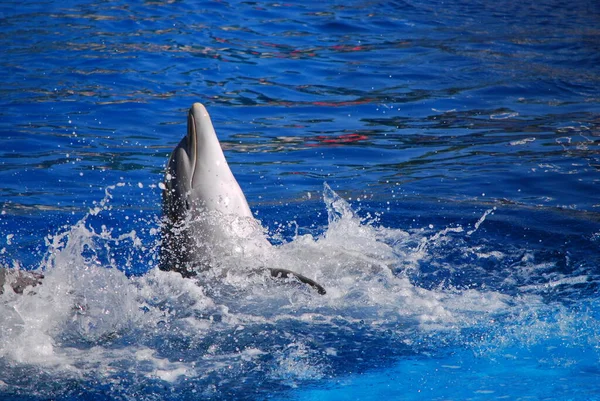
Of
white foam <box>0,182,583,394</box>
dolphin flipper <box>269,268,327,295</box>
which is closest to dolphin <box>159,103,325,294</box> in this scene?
white foam <box>0,182,583,394</box>

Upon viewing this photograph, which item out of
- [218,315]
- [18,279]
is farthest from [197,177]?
[18,279]

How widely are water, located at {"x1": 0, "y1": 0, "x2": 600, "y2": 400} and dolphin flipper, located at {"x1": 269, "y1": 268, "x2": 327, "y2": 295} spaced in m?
0.09

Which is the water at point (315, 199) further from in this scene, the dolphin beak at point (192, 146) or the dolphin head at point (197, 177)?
the dolphin beak at point (192, 146)

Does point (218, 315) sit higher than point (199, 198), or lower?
lower

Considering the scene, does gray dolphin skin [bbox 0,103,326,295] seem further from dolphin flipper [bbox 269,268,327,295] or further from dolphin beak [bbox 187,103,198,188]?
dolphin flipper [bbox 269,268,327,295]

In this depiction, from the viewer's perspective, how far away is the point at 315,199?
7512 mm

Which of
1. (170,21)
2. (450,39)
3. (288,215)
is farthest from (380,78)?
(288,215)

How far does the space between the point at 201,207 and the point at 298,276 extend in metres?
0.91

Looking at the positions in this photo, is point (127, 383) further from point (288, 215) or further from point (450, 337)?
point (288, 215)

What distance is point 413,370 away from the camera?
14.1ft

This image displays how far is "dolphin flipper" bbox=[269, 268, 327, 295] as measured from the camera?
4.66 m

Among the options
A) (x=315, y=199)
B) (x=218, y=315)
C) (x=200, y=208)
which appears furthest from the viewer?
(x=315, y=199)

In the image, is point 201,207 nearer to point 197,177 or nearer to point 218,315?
point 197,177

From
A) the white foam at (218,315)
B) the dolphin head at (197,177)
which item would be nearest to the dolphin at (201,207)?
the dolphin head at (197,177)
